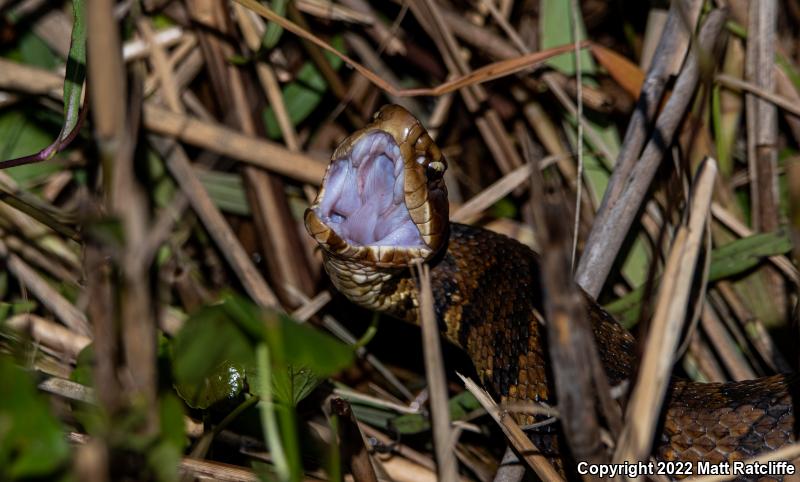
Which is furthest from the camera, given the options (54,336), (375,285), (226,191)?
(226,191)

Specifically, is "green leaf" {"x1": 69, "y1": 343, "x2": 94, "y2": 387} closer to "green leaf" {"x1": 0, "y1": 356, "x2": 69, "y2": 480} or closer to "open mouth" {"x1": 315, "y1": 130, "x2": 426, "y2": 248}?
"open mouth" {"x1": 315, "y1": 130, "x2": 426, "y2": 248}

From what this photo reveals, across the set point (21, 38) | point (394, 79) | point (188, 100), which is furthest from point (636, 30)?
point (21, 38)

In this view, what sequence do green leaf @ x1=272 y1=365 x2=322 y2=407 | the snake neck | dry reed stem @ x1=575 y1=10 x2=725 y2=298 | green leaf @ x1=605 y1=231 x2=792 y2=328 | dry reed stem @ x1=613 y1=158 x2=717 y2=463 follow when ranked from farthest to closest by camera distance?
1. green leaf @ x1=605 y1=231 x2=792 y2=328
2. dry reed stem @ x1=575 y1=10 x2=725 y2=298
3. the snake neck
4. green leaf @ x1=272 y1=365 x2=322 y2=407
5. dry reed stem @ x1=613 y1=158 x2=717 y2=463

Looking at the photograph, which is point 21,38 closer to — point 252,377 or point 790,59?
point 252,377

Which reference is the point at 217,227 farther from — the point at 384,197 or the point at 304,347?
the point at 304,347

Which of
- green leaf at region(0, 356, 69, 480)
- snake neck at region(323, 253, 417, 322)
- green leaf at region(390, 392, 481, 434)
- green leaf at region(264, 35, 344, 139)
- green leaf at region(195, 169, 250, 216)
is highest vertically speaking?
green leaf at region(264, 35, 344, 139)

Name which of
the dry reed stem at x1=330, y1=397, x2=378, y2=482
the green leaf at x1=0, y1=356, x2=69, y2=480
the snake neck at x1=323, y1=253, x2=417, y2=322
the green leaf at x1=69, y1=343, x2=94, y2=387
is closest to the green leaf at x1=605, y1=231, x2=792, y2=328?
the snake neck at x1=323, y1=253, x2=417, y2=322

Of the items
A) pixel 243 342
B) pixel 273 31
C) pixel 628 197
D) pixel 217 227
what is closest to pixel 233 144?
pixel 217 227

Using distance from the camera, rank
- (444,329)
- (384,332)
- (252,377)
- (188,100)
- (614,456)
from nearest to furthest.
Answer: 1. (614,456)
2. (252,377)
3. (444,329)
4. (384,332)
5. (188,100)
